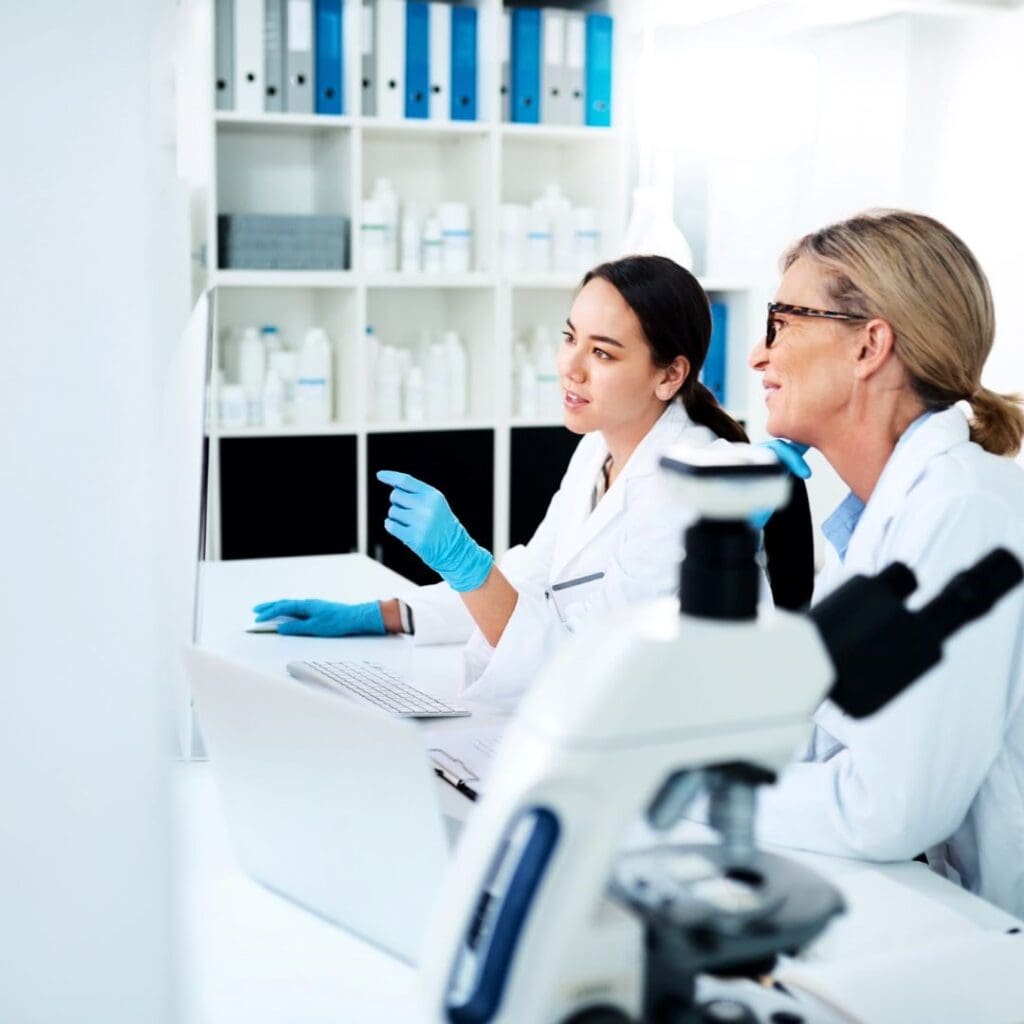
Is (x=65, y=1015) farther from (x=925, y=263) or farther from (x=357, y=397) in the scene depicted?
(x=357, y=397)

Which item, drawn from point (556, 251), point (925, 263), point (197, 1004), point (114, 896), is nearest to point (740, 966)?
point (114, 896)

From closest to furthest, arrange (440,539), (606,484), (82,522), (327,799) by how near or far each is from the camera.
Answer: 1. (82,522)
2. (327,799)
3. (440,539)
4. (606,484)

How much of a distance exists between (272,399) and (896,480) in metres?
2.41

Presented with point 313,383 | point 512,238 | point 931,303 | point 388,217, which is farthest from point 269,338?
point 931,303

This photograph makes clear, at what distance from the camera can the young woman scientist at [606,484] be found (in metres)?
1.91

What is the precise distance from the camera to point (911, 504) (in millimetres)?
1329

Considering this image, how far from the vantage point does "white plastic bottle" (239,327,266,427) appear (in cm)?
353

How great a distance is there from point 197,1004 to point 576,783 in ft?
1.57

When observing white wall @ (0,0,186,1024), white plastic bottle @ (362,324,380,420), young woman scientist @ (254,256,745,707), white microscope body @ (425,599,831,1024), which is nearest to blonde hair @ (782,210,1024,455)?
young woman scientist @ (254,256,745,707)

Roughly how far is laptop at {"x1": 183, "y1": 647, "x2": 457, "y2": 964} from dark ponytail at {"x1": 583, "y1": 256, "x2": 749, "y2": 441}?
1.26 meters

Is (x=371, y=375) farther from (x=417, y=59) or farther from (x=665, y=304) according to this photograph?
(x=665, y=304)

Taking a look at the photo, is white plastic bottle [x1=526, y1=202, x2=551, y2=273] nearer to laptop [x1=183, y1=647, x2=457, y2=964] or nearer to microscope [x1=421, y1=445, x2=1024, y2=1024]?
laptop [x1=183, y1=647, x2=457, y2=964]

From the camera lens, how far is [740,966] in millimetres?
632

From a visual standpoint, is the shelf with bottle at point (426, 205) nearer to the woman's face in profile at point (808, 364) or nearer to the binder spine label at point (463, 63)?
the binder spine label at point (463, 63)
